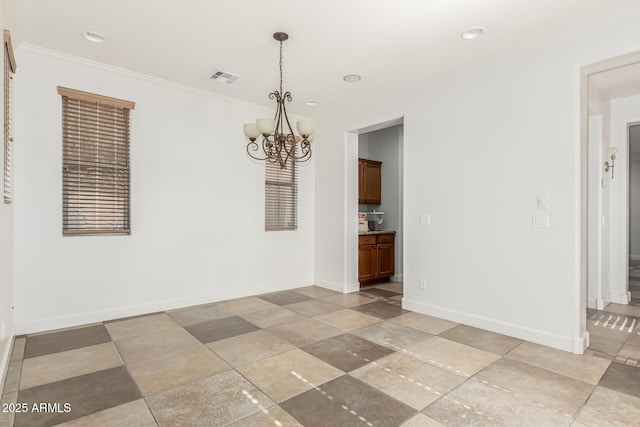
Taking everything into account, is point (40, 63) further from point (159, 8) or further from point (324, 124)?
point (324, 124)

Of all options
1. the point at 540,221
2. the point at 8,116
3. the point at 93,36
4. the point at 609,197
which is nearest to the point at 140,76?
the point at 93,36

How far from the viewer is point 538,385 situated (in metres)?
2.53

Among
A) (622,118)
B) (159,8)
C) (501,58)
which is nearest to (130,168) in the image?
(159,8)

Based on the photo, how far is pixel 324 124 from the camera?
5.83 m

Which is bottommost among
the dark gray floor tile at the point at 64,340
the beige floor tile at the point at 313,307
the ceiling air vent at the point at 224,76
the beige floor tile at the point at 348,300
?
the beige floor tile at the point at 348,300

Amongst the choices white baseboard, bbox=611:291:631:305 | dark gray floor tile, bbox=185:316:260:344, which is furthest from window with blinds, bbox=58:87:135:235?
white baseboard, bbox=611:291:631:305

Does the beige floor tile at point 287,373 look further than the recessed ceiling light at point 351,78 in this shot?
No

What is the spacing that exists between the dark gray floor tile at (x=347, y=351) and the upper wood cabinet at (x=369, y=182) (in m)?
3.39

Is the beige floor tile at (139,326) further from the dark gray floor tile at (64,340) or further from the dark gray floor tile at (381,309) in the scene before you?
the dark gray floor tile at (381,309)

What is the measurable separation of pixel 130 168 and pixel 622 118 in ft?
21.1

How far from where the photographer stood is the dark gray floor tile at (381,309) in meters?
4.28

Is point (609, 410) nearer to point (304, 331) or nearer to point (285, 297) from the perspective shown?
point (304, 331)

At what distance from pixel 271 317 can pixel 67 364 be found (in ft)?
6.48

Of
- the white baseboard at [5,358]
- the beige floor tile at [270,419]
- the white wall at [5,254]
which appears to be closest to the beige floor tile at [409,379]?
the beige floor tile at [270,419]
